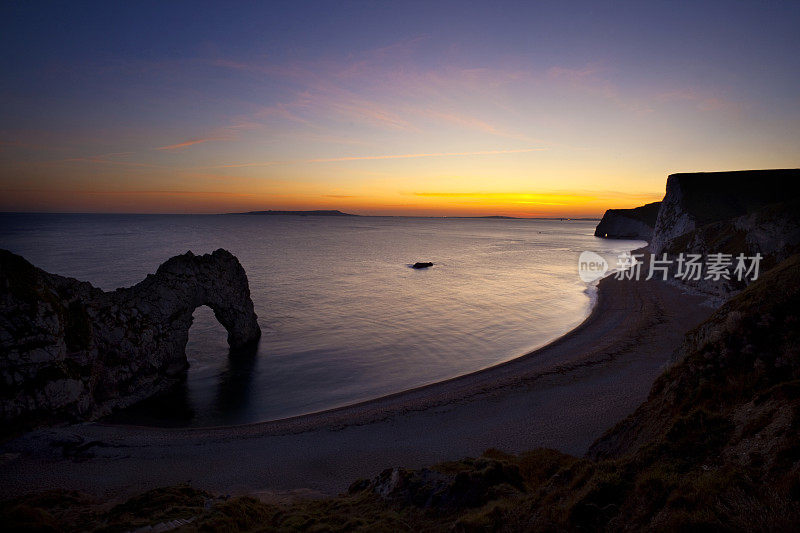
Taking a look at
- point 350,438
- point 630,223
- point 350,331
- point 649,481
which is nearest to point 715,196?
point 350,331

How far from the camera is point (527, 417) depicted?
Result: 1561 centimetres

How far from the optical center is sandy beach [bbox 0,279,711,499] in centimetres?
1244

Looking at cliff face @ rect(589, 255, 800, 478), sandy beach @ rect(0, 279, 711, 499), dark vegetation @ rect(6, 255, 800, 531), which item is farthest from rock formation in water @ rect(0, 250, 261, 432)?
cliff face @ rect(589, 255, 800, 478)

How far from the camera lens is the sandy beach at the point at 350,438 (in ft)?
40.8

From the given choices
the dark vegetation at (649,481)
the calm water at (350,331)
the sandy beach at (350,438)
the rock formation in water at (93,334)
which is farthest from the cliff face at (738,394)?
the rock formation in water at (93,334)

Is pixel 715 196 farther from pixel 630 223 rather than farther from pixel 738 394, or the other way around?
pixel 630 223

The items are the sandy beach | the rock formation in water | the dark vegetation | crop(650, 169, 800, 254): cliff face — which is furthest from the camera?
crop(650, 169, 800, 254): cliff face

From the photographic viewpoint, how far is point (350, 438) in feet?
48.8

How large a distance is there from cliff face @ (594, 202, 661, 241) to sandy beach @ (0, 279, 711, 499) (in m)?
150

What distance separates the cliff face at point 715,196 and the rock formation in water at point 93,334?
5877 cm

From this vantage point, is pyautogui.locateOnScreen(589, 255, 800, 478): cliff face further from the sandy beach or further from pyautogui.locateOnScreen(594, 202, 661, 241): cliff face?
pyautogui.locateOnScreen(594, 202, 661, 241): cliff face

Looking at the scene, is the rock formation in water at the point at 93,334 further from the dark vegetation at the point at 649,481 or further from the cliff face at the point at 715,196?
the cliff face at the point at 715,196

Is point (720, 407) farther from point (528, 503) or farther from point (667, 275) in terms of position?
point (667, 275)

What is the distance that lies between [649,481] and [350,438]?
1113 cm
